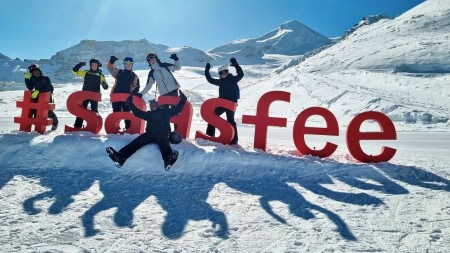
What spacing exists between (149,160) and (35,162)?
90.1 inches

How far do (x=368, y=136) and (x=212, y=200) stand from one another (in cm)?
→ 393

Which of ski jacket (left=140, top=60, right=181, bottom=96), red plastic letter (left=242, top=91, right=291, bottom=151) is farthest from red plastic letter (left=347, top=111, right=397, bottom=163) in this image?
ski jacket (left=140, top=60, right=181, bottom=96)

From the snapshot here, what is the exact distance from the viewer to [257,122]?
715 cm

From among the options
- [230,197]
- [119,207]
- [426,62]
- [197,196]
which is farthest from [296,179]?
[426,62]

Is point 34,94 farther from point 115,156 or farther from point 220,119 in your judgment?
point 220,119

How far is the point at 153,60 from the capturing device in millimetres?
7258

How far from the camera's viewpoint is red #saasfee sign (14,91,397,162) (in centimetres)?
657

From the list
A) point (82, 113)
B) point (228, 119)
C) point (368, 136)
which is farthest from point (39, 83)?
point (368, 136)

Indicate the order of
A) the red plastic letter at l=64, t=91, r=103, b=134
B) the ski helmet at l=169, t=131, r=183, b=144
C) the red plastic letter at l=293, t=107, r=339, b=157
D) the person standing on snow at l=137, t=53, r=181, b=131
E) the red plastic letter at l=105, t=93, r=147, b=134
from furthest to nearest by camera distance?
1. the red plastic letter at l=64, t=91, r=103, b=134
2. the red plastic letter at l=105, t=93, r=147, b=134
3. the person standing on snow at l=137, t=53, r=181, b=131
4. the red plastic letter at l=293, t=107, r=339, b=157
5. the ski helmet at l=169, t=131, r=183, b=144

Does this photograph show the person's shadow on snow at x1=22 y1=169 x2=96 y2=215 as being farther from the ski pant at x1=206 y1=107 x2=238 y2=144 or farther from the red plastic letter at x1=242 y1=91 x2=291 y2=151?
the red plastic letter at x1=242 y1=91 x2=291 y2=151

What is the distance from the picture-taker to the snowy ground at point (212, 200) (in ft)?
10.7

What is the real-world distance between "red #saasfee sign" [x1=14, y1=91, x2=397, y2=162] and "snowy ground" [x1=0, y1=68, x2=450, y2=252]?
331 millimetres

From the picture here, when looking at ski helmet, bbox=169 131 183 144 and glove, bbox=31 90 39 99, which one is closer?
ski helmet, bbox=169 131 183 144

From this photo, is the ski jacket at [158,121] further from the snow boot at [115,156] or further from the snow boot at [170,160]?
the snow boot at [115,156]
